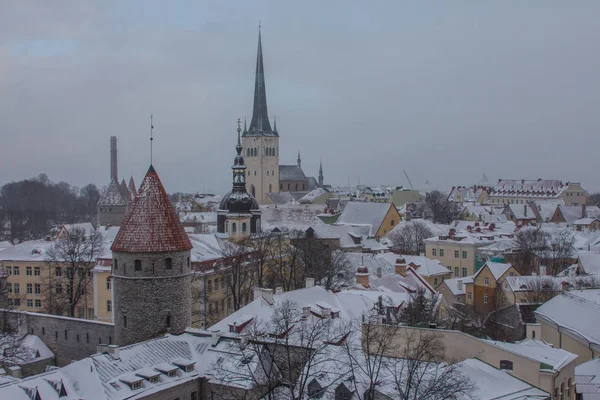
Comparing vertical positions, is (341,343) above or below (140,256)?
below

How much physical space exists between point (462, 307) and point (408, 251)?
21.4 meters

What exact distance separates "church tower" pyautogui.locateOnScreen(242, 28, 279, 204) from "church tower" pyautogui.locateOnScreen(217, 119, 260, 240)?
59451 millimetres

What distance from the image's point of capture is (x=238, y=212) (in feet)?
185

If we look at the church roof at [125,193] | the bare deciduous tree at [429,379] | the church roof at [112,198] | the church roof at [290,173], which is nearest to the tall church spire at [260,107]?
the church roof at [290,173]

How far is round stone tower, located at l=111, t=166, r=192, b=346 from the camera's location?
2606 cm

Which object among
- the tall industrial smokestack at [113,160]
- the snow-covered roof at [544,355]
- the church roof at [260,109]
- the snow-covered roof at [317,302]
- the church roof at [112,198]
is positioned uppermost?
the church roof at [260,109]

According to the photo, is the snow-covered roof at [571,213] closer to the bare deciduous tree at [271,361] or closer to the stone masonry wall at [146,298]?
the stone masonry wall at [146,298]

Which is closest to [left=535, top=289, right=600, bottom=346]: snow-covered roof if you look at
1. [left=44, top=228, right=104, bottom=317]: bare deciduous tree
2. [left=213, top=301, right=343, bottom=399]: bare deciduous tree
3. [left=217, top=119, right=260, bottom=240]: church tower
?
[left=213, top=301, right=343, bottom=399]: bare deciduous tree

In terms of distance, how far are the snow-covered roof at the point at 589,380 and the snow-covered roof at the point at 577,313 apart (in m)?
2.73

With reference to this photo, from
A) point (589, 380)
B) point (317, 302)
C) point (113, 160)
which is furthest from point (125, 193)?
point (589, 380)

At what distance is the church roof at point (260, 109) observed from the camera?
11444 cm

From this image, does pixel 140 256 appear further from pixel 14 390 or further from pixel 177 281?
pixel 14 390

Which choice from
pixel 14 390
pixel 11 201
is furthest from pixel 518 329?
pixel 11 201

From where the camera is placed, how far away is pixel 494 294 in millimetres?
45781
